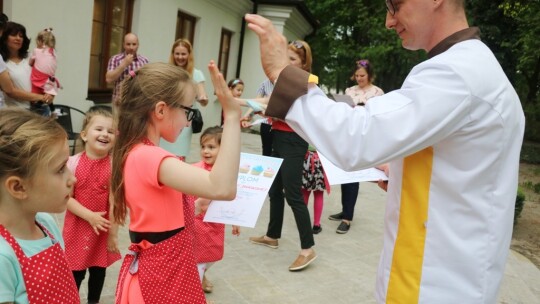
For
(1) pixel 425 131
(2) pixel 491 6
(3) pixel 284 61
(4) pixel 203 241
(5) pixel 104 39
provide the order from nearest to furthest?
1. (1) pixel 425 131
2. (3) pixel 284 61
3. (4) pixel 203 241
4. (5) pixel 104 39
5. (2) pixel 491 6

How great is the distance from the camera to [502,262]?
145 cm

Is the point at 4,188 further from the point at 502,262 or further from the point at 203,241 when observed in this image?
the point at 203,241

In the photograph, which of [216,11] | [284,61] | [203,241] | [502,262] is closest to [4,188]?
[284,61]

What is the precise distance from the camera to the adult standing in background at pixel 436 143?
1232 millimetres

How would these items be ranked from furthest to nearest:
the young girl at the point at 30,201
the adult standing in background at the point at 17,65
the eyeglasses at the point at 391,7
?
the adult standing in background at the point at 17,65 → the eyeglasses at the point at 391,7 → the young girl at the point at 30,201

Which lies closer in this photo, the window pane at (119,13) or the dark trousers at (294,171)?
the dark trousers at (294,171)

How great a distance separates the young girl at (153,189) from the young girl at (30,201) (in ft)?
1.13

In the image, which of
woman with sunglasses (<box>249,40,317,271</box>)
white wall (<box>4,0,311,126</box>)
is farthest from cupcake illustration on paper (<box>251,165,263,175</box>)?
white wall (<box>4,0,311,126</box>)

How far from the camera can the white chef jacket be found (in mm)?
1229

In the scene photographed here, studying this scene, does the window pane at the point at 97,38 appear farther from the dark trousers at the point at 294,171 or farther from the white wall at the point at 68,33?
the dark trousers at the point at 294,171

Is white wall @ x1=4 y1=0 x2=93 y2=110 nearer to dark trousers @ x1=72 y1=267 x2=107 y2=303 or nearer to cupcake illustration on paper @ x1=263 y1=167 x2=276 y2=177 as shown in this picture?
dark trousers @ x1=72 y1=267 x2=107 y2=303

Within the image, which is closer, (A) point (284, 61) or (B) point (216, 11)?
(A) point (284, 61)

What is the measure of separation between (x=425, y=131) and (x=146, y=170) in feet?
3.37

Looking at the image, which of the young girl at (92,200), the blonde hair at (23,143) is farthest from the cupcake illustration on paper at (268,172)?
the blonde hair at (23,143)
